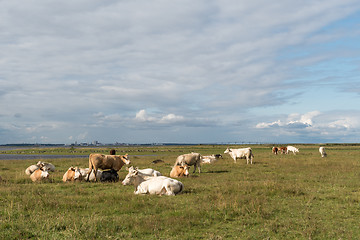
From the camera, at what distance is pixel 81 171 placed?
1709 cm

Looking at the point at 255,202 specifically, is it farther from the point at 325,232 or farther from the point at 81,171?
the point at 81,171

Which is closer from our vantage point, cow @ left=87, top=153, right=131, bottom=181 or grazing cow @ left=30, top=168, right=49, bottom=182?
grazing cow @ left=30, top=168, right=49, bottom=182

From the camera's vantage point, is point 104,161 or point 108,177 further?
point 104,161

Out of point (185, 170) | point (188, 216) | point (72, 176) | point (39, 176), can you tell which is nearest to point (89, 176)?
point (72, 176)

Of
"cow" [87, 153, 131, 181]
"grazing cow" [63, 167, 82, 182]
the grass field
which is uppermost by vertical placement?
"cow" [87, 153, 131, 181]

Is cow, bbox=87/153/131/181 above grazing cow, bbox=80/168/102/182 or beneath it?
above

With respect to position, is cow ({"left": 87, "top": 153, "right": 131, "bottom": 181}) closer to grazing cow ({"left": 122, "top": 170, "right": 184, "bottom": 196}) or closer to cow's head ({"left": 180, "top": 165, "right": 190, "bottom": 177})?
cow's head ({"left": 180, "top": 165, "right": 190, "bottom": 177})

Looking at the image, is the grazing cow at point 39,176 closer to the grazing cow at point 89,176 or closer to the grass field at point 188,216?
the grazing cow at point 89,176

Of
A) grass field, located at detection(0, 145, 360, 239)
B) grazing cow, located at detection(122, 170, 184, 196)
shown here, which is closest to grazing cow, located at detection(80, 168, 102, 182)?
grass field, located at detection(0, 145, 360, 239)

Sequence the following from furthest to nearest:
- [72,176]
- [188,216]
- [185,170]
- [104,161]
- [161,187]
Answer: [185,170] → [104,161] → [72,176] → [161,187] → [188,216]

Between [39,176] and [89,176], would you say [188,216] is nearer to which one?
[89,176]

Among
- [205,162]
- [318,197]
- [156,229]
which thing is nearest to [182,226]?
[156,229]

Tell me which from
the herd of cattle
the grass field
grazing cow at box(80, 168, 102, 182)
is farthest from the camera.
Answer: grazing cow at box(80, 168, 102, 182)

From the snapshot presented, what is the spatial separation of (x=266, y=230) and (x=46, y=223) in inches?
241
